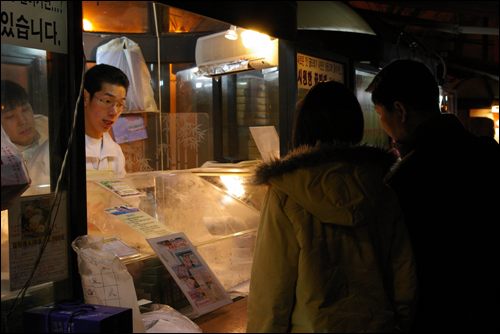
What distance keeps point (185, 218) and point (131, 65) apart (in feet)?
7.28

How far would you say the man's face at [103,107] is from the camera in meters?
4.42

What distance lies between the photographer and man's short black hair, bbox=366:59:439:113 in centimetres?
263

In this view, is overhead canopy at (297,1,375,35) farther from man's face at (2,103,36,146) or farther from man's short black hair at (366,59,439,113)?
man's face at (2,103,36,146)

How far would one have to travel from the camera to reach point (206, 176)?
4168 millimetres

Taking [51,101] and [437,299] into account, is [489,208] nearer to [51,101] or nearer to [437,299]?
[437,299]

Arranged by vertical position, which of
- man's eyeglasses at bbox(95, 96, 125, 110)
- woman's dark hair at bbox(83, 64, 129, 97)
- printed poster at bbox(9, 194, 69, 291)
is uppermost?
woman's dark hair at bbox(83, 64, 129, 97)

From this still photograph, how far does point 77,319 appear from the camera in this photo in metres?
2.12

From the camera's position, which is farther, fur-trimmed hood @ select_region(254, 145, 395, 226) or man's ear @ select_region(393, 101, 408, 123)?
man's ear @ select_region(393, 101, 408, 123)

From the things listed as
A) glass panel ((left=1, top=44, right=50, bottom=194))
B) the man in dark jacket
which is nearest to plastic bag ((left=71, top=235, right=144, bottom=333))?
glass panel ((left=1, top=44, right=50, bottom=194))

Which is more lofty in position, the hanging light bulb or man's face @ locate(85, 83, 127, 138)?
the hanging light bulb

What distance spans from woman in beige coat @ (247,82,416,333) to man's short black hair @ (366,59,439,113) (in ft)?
2.00

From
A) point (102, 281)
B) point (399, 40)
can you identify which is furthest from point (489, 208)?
point (399, 40)

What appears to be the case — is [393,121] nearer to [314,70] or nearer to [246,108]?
[314,70]

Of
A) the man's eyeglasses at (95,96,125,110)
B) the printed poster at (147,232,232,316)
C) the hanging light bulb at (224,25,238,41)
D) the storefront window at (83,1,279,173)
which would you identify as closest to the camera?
the printed poster at (147,232,232,316)
